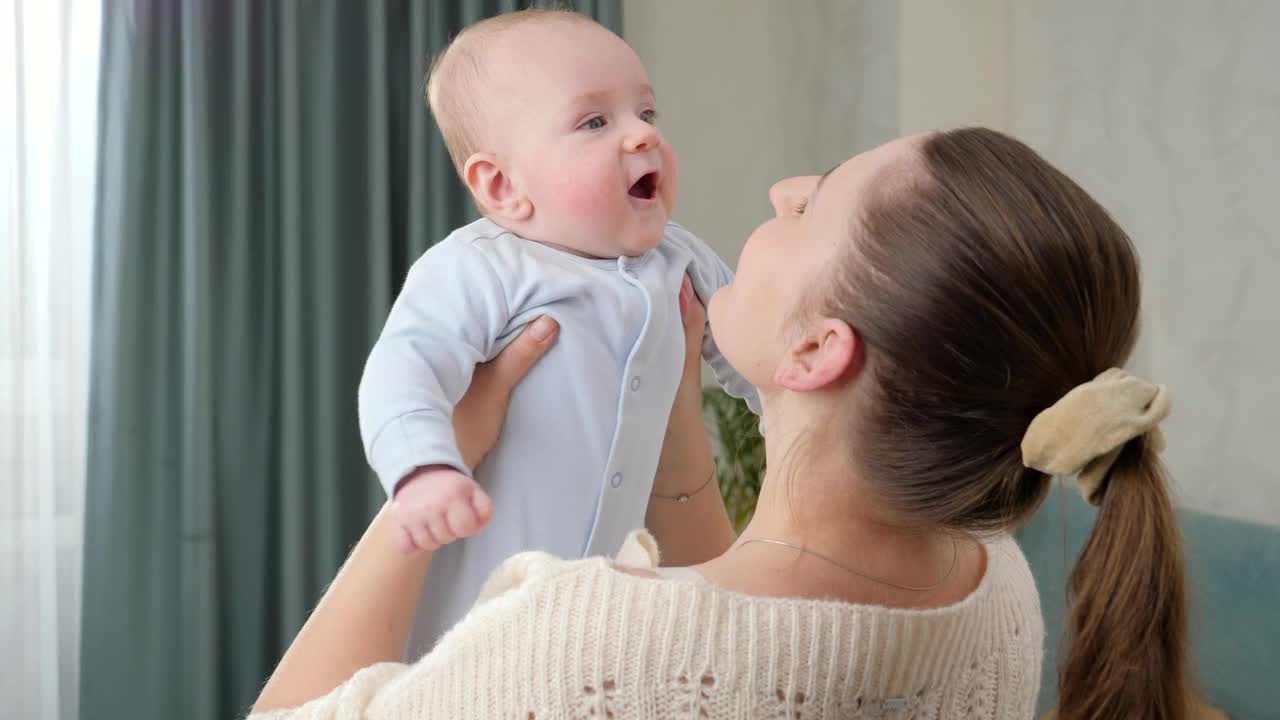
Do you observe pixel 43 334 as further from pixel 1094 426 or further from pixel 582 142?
pixel 1094 426

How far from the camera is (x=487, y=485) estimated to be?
1248 mm

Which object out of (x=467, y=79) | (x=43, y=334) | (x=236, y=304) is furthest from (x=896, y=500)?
(x=43, y=334)

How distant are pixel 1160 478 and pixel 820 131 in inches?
113

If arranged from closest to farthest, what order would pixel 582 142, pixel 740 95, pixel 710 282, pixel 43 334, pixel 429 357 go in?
pixel 429 357, pixel 582 142, pixel 710 282, pixel 43 334, pixel 740 95

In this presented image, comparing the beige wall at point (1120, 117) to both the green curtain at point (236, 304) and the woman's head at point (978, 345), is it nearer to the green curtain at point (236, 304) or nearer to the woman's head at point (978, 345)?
the green curtain at point (236, 304)

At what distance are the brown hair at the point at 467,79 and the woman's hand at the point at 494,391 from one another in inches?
11.2

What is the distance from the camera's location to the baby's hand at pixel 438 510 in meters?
0.99

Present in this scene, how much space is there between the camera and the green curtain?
2.76 m

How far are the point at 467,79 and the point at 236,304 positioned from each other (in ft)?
5.77

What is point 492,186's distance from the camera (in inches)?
52.4

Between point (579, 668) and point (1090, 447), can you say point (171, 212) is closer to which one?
point (579, 668)

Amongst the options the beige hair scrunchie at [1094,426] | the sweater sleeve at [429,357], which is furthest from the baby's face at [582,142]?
the beige hair scrunchie at [1094,426]

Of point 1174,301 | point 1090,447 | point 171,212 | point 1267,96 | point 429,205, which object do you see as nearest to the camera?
point 1090,447

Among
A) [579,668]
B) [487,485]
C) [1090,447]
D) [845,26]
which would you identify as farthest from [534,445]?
[845,26]
